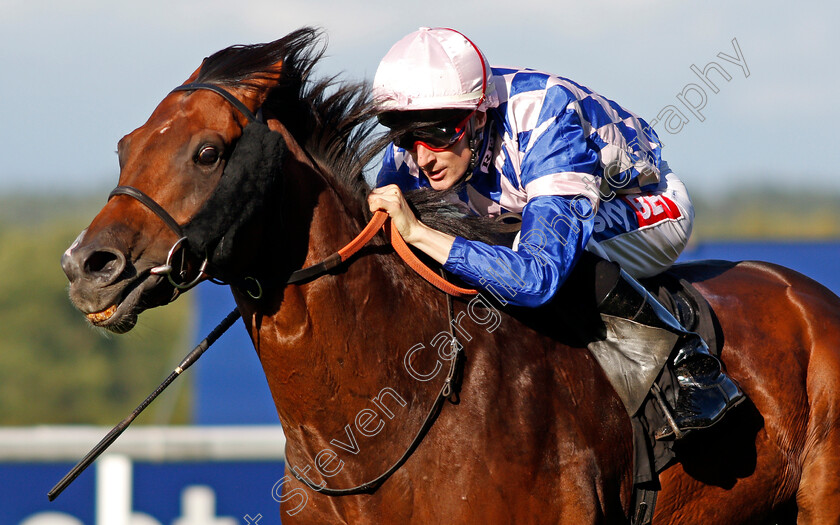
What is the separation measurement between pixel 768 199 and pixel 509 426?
10.5 metres

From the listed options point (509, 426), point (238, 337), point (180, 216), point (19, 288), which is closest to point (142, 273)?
point (180, 216)

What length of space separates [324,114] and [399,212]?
1.31 feet

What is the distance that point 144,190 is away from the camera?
2.19 m

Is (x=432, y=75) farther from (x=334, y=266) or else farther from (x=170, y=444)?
(x=170, y=444)

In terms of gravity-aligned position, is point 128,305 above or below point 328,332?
above

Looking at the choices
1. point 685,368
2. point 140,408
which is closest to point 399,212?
point 140,408

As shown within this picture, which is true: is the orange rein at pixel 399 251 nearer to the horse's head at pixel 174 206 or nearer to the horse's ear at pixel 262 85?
the horse's head at pixel 174 206

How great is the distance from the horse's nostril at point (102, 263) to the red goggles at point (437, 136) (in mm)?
978

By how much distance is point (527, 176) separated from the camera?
274cm

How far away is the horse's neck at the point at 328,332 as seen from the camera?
245 cm

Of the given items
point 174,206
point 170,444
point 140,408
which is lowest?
point 170,444

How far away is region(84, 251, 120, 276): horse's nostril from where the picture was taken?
2.12m

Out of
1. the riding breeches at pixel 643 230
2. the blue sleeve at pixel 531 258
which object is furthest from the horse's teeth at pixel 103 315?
the riding breeches at pixel 643 230

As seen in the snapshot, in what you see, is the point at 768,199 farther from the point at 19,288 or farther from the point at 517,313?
the point at 19,288
